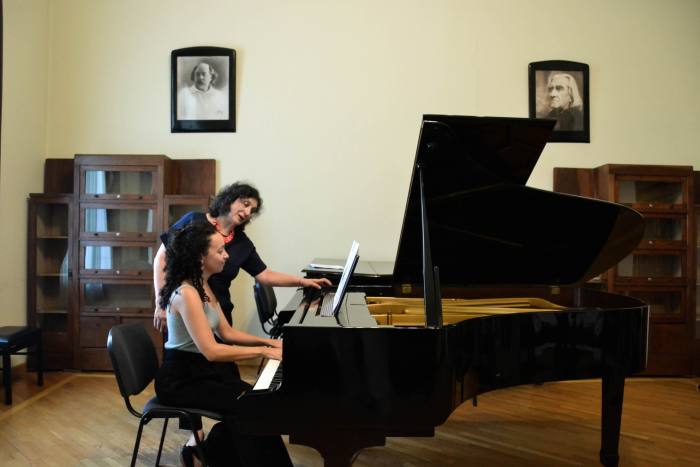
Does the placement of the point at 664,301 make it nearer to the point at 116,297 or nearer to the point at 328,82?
the point at 328,82

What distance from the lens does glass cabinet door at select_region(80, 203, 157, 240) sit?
4.29 meters

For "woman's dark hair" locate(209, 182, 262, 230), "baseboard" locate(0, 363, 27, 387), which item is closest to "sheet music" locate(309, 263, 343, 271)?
"woman's dark hair" locate(209, 182, 262, 230)

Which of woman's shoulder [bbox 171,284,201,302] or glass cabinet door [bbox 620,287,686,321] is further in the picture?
glass cabinet door [bbox 620,287,686,321]

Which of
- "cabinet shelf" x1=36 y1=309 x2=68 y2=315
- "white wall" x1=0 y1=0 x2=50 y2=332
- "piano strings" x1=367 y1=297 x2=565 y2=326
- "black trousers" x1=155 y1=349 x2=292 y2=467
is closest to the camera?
"black trousers" x1=155 y1=349 x2=292 y2=467

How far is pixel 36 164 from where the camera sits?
4.52 metres

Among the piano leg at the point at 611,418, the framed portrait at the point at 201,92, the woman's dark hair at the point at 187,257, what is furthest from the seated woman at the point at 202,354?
the framed portrait at the point at 201,92

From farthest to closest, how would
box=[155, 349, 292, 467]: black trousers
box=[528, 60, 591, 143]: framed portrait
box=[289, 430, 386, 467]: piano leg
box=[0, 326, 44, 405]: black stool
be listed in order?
1. box=[528, 60, 591, 143]: framed portrait
2. box=[0, 326, 44, 405]: black stool
3. box=[155, 349, 292, 467]: black trousers
4. box=[289, 430, 386, 467]: piano leg

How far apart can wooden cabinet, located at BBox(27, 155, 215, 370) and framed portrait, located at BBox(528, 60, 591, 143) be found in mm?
2944

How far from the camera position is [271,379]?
1789 mm

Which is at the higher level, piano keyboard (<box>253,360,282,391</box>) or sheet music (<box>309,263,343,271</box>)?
sheet music (<box>309,263,343,271</box>)

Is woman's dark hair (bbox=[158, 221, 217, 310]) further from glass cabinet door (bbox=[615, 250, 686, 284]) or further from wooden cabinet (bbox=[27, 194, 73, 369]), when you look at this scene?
glass cabinet door (bbox=[615, 250, 686, 284])

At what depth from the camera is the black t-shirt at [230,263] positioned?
2.76m

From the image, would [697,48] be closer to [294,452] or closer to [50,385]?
[294,452]

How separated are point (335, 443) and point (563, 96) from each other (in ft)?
12.9
